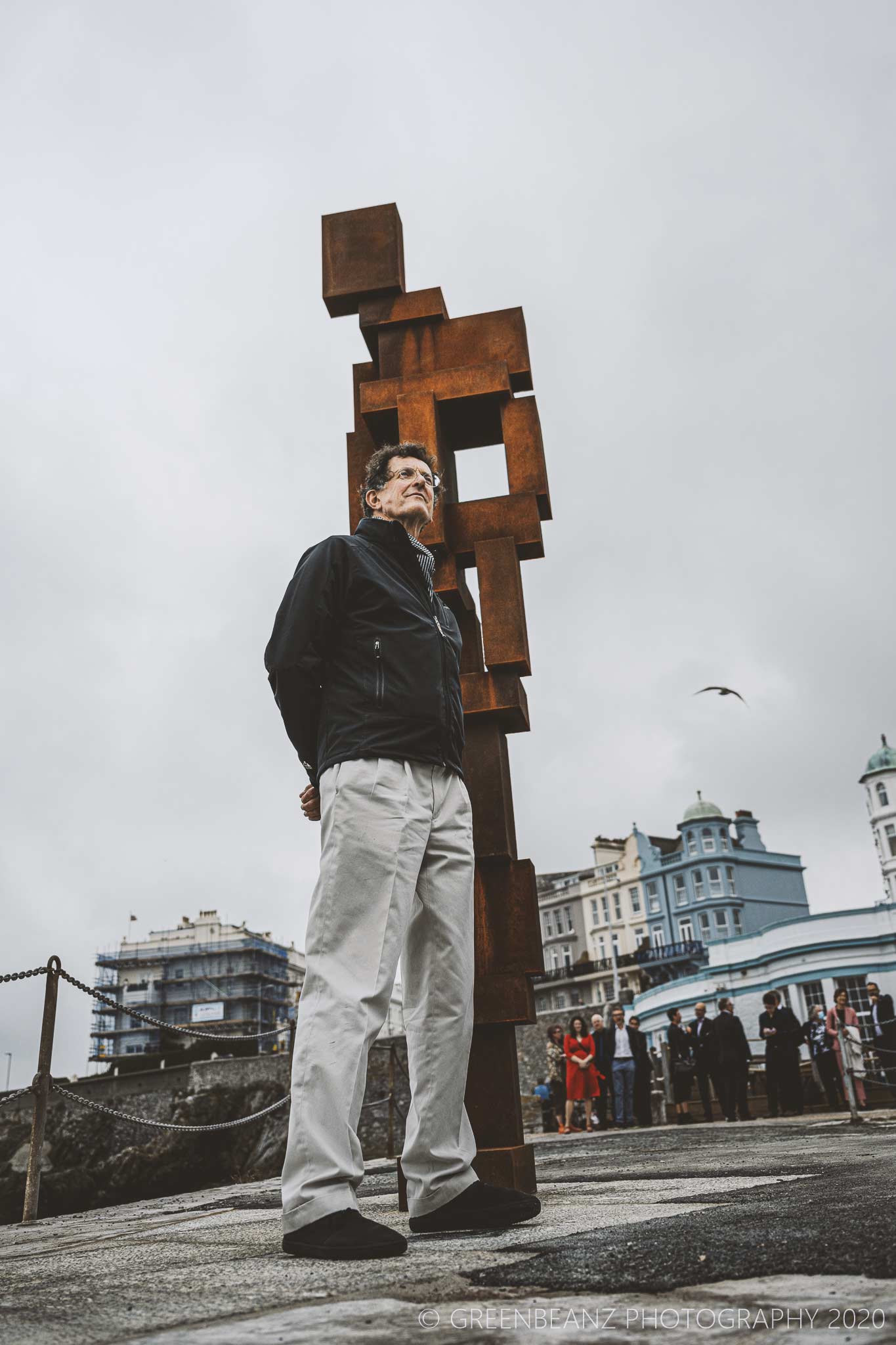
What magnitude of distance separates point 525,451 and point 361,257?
1.11 meters

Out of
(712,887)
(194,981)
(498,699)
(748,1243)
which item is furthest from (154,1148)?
(194,981)

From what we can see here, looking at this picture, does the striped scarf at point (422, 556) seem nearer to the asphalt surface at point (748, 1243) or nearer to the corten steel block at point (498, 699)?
the corten steel block at point (498, 699)

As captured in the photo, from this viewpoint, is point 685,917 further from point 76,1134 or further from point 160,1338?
point 160,1338

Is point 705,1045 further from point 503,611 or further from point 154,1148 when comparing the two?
point 154,1148

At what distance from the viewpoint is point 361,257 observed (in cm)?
413

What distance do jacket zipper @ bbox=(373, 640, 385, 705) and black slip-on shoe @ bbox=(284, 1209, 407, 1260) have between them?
1166 mm

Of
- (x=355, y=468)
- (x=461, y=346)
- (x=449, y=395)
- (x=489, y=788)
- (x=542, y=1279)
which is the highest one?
(x=461, y=346)

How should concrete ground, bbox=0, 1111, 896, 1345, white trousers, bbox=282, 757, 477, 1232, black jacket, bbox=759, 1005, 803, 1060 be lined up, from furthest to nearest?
black jacket, bbox=759, 1005, 803, 1060
white trousers, bbox=282, 757, 477, 1232
concrete ground, bbox=0, 1111, 896, 1345

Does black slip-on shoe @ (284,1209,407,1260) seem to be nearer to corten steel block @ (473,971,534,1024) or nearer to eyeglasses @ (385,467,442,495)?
corten steel block @ (473,971,534,1024)

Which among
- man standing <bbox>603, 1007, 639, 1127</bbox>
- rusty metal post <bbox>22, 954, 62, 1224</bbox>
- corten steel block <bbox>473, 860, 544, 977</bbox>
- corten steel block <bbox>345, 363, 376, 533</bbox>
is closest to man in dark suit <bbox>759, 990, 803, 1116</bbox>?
man standing <bbox>603, 1007, 639, 1127</bbox>

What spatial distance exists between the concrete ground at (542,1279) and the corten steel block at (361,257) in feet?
10.8

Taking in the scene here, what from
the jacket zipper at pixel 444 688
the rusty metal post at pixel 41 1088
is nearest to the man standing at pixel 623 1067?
the rusty metal post at pixel 41 1088

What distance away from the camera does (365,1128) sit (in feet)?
81.9

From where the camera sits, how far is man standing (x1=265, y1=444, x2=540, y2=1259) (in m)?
2.29
